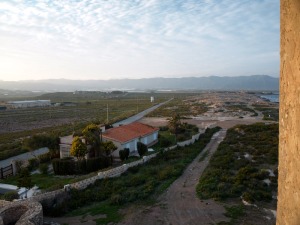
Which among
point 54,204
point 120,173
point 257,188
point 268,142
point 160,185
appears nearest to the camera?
point 54,204

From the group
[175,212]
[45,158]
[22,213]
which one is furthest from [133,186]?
[45,158]

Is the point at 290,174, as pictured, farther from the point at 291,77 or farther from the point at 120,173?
the point at 120,173

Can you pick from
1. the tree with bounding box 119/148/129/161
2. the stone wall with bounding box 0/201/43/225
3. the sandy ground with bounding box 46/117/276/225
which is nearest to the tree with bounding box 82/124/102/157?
the tree with bounding box 119/148/129/161

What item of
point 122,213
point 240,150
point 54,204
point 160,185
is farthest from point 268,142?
point 54,204

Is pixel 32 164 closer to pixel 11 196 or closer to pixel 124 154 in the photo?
pixel 124 154

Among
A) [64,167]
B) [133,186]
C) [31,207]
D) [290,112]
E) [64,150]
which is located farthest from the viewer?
[64,150]

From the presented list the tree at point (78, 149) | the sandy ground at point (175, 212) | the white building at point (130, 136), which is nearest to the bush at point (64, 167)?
the tree at point (78, 149)

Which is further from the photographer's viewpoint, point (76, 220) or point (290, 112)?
point (76, 220)
